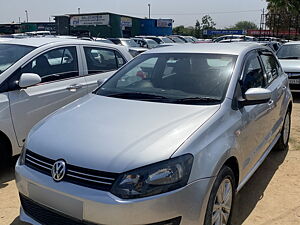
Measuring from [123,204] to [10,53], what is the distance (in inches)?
121

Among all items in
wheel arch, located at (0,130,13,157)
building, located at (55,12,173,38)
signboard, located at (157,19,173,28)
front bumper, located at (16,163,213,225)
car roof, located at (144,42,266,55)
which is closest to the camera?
front bumper, located at (16,163,213,225)

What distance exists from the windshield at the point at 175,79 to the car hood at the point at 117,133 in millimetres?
194

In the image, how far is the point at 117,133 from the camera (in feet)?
8.21

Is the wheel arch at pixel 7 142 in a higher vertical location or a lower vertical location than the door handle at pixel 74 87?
lower

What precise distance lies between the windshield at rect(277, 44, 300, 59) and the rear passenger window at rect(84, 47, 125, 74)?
6.55m

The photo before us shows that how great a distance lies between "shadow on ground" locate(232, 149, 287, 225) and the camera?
330 centimetres

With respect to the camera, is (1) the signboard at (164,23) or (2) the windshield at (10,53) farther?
(1) the signboard at (164,23)

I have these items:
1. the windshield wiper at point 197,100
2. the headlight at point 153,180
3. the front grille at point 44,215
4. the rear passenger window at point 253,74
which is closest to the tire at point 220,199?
the headlight at point 153,180

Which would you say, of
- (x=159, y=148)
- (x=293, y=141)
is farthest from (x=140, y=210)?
(x=293, y=141)

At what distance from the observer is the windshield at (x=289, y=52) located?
1023 cm

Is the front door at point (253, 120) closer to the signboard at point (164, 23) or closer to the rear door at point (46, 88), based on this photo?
the rear door at point (46, 88)

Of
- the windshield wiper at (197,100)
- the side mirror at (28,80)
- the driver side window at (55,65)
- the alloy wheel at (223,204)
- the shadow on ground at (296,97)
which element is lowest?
the shadow on ground at (296,97)

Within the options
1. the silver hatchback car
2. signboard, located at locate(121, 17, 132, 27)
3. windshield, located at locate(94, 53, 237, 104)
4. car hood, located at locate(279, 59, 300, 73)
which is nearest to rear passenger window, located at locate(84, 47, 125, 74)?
windshield, located at locate(94, 53, 237, 104)

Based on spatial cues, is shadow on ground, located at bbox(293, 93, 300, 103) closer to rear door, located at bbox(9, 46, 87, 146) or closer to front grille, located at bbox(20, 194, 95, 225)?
rear door, located at bbox(9, 46, 87, 146)
